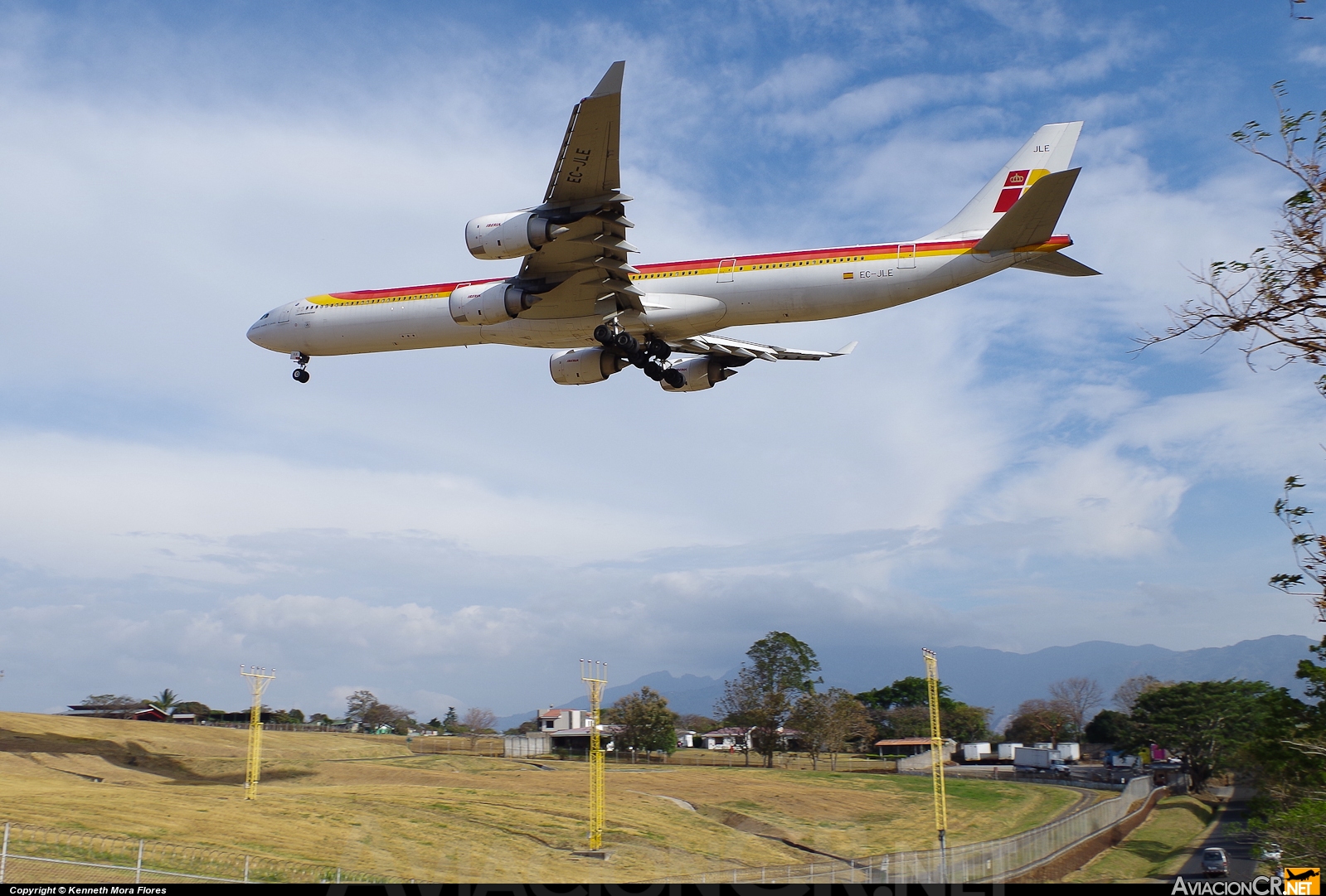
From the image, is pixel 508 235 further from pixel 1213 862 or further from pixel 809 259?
pixel 1213 862

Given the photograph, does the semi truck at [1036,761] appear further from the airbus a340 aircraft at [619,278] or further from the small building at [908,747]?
the airbus a340 aircraft at [619,278]

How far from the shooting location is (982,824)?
4878 centimetres

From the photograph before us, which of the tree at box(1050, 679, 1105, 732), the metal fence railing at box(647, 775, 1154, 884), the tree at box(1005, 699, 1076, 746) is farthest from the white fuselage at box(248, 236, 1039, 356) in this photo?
the tree at box(1050, 679, 1105, 732)

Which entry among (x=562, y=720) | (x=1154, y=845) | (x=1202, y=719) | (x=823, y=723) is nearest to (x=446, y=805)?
(x=1154, y=845)

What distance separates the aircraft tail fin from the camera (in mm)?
27750

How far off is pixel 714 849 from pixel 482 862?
1121 centimetres

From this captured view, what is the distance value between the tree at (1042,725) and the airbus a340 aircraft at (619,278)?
9100cm

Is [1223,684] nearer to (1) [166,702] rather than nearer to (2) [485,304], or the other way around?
(2) [485,304]

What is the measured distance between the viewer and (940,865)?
102ft

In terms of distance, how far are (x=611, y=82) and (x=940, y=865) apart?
83.4 feet

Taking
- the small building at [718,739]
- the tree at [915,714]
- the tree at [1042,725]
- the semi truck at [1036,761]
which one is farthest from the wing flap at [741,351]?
the tree at [1042,725]

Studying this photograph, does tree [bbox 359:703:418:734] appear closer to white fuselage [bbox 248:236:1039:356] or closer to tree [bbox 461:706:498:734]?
tree [bbox 461:706:498:734]

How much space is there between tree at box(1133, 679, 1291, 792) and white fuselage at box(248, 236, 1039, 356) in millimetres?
53482

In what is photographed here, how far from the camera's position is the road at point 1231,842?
3584 cm
